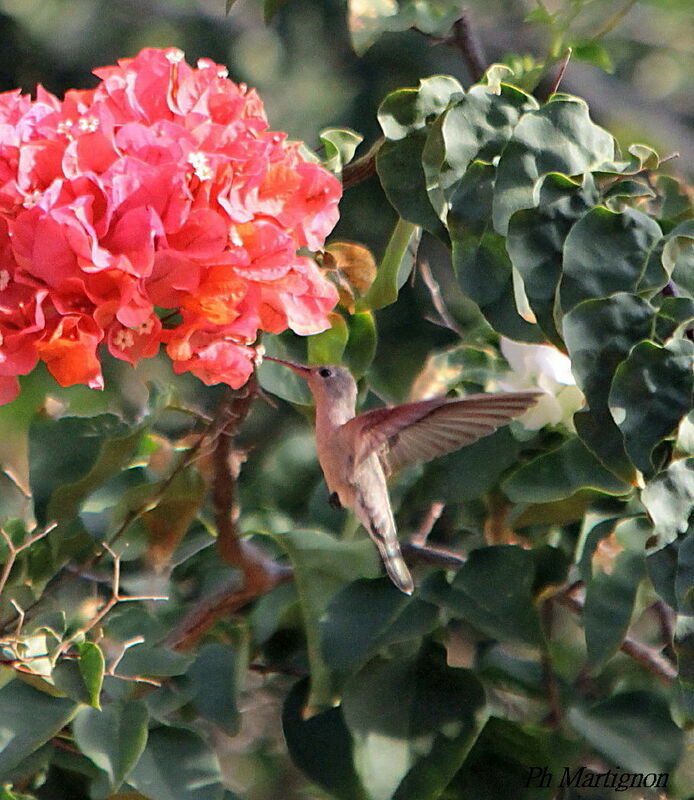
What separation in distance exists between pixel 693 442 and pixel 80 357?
50 centimetres

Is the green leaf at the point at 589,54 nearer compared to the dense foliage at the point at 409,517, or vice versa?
the dense foliage at the point at 409,517

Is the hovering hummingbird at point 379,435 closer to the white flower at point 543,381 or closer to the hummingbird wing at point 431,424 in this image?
the hummingbird wing at point 431,424

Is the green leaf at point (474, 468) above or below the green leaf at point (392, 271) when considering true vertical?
below

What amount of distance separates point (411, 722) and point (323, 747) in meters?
0.09

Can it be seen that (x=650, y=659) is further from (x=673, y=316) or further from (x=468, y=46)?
(x=468, y=46)

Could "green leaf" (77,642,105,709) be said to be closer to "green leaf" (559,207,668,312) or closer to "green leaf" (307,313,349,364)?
"green leaf" (307,313,349,364)

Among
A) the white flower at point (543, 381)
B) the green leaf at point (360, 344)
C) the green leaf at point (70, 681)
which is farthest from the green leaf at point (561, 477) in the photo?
the green leaf at point (70, 681)

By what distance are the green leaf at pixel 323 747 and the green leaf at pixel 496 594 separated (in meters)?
0.17

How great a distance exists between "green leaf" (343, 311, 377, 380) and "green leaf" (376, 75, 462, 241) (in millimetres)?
145

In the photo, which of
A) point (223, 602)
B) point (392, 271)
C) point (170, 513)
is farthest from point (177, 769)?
point (392, 271)

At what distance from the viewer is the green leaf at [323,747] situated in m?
1.26

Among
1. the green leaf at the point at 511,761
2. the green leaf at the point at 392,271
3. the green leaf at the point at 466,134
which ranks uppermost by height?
the green leaf at the point at 466,134

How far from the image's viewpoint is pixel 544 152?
1.16m

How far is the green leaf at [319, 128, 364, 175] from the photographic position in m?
1.29
